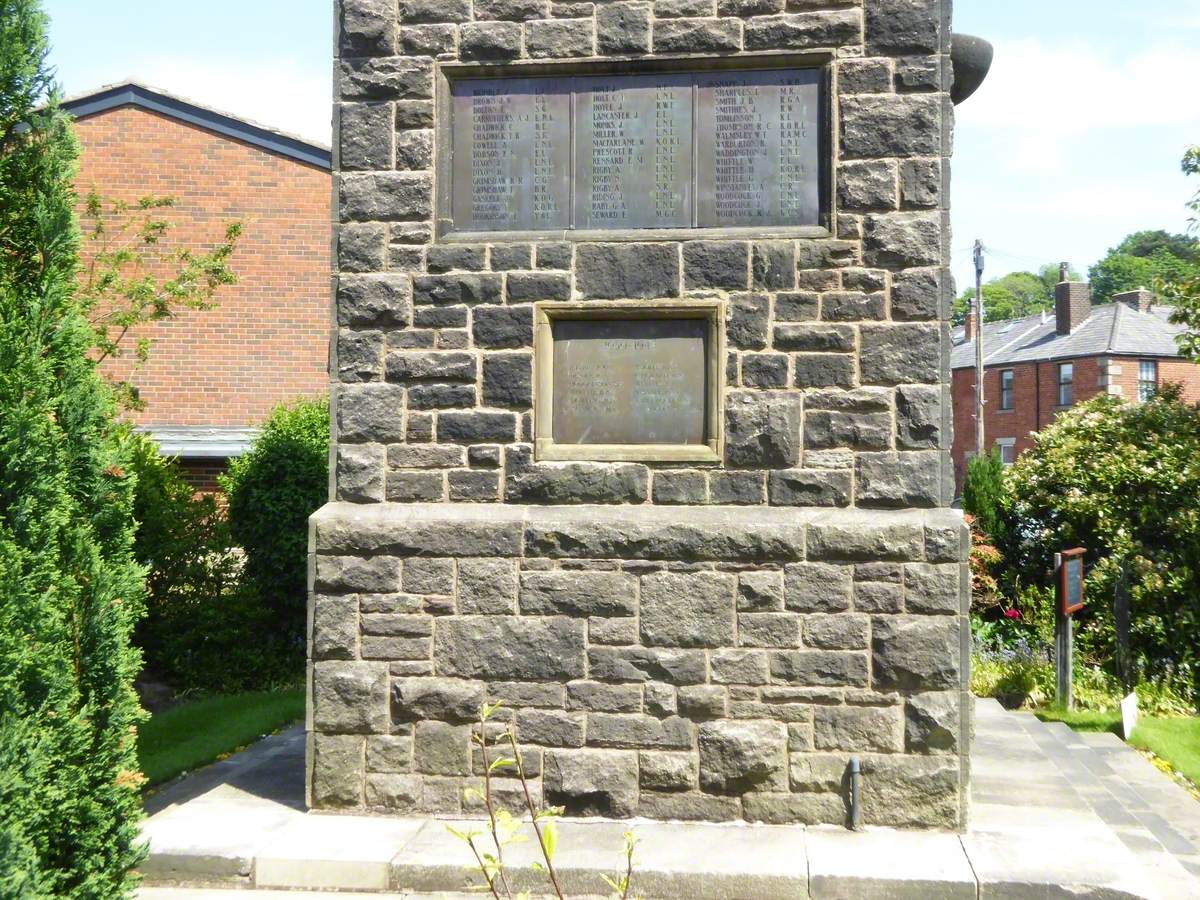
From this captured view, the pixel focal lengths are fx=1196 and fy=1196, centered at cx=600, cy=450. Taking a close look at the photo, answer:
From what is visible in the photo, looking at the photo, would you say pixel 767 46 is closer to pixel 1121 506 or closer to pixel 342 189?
pixel 342 189

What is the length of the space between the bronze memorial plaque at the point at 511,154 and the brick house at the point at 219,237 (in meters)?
13.9

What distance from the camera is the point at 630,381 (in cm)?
651

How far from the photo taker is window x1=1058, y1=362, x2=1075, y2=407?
1690 inches

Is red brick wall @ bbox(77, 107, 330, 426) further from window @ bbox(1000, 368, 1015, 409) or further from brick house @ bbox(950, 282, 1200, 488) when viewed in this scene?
window @ bbox(1000, 368, 1015, 409)

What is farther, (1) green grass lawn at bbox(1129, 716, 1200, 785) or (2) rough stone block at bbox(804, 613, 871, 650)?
(1) green grass lawn at bbox(1129, 716, 1200, 785)

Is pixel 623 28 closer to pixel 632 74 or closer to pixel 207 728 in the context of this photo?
pixel 632 74

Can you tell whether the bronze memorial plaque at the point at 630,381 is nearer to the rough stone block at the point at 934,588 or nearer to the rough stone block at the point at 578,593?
the rough stone block at the point at 578,593

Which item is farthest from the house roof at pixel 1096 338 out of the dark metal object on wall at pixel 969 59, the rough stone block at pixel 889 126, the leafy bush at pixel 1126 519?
the rough stone block at pixel 889 126

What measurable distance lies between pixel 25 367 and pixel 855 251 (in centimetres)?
408

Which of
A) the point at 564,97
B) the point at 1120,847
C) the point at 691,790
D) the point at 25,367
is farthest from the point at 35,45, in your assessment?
the point at 1120,847

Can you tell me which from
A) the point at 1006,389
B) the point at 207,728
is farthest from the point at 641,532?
the point at 1006,389

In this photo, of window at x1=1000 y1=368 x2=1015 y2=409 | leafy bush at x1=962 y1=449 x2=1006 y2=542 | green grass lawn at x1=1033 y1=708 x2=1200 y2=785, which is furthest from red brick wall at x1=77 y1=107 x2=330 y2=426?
window at x1=1000 y1=368 x2=1015 y2=409

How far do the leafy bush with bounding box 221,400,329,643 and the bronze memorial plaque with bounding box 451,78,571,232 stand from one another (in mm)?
5292

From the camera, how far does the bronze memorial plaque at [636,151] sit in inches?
252
